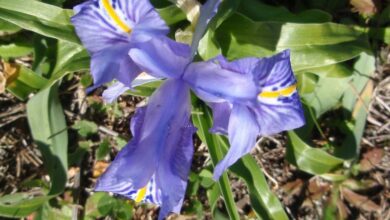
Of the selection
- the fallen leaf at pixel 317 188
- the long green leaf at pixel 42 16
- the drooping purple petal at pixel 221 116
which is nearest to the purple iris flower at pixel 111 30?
the drooping purple petal at pixel 221 116

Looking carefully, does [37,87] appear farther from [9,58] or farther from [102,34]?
[102,34]

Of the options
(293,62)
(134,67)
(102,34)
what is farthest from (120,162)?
(293,62)

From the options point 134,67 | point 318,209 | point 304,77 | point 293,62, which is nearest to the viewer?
point 134,67

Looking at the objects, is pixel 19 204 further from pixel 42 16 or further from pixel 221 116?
pixel 221 116

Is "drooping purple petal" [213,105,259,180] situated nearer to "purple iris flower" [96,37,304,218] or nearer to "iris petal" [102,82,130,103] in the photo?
"purple iris flower" [96,37,304,218]

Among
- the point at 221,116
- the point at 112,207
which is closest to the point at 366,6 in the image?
the point at 221,116

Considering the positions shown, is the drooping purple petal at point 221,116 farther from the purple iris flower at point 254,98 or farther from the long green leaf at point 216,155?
the long green leaf at point 216,155

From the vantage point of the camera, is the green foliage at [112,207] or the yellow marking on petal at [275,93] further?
the green foliage at [112,207]
